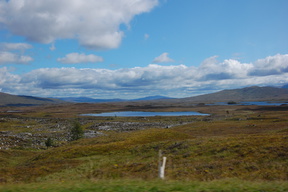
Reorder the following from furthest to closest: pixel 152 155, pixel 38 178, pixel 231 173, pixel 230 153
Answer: pixel 152 155, pixel 230 153, pixel 38 178, pixel 231 173

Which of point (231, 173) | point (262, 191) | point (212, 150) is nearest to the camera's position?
point (262, 191)

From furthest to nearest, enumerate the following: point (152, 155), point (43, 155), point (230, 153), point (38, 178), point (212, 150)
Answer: point (43, 155)
point (152, 155)
point (212, 150)
point (230, 153)
point (38, 178)

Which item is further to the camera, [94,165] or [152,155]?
[152,155]

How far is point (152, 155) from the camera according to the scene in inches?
1442

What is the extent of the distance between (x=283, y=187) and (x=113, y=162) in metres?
23.9

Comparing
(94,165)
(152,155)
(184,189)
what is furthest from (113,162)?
(184,189)

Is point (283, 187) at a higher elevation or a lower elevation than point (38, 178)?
higher

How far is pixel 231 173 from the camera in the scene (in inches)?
896

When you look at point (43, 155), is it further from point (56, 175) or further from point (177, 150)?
point (177, 150)

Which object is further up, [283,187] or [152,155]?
[283,187]

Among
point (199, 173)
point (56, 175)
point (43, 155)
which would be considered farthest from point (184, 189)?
point (43, 155)

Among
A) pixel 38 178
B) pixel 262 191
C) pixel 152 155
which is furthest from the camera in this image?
pixel 152 155

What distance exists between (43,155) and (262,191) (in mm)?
41759

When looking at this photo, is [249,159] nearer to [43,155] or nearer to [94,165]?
[94,165]
